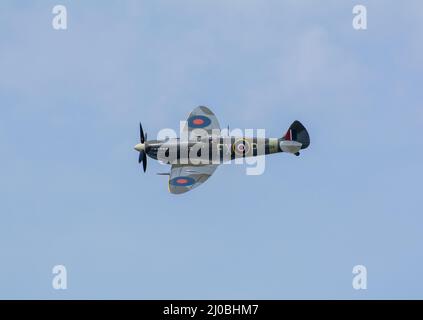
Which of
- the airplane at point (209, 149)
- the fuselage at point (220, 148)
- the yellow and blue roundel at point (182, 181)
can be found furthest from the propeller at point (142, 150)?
the yellow and blue roundel at point (182, 181)

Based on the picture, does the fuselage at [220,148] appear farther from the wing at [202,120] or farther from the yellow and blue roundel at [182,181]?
the wing at [202,120]

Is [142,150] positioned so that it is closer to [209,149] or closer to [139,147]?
[139,147]

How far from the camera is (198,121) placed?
72375mm

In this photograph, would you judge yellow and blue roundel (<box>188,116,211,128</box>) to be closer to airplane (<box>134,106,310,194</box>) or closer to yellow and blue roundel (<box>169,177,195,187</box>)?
airplane (<box>134,106,310,194</box>)

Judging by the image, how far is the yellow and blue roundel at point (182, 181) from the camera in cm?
6675

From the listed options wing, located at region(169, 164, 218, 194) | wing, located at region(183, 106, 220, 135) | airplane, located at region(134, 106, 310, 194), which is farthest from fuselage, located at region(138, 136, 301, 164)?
wing, located at region(183, 106, 220, 135)

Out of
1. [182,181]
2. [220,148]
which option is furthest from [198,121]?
[182,181]

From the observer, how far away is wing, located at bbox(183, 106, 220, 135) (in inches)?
2840
